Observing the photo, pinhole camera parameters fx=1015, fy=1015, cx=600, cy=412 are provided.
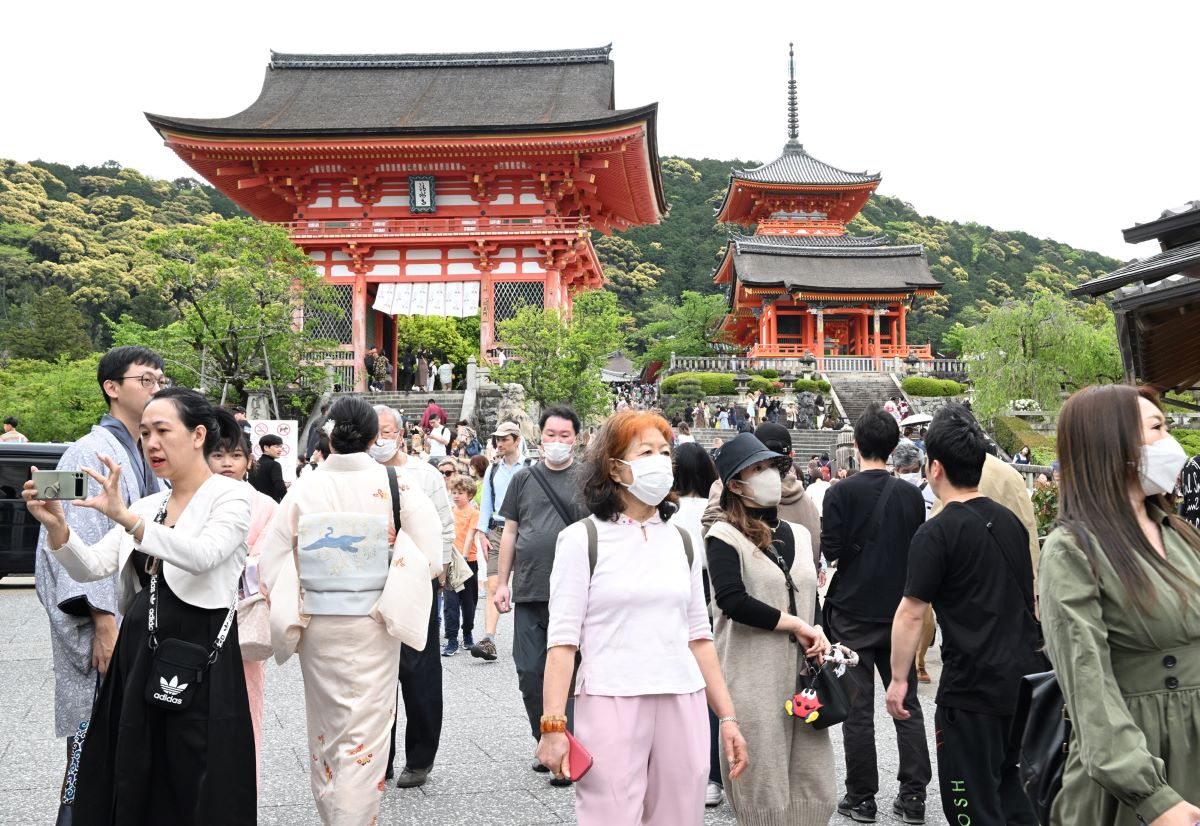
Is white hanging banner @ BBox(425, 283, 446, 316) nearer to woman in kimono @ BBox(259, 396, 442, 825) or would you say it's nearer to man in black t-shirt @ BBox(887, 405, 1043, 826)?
woman in kimono @ BBox(259, 396, 442, 825)

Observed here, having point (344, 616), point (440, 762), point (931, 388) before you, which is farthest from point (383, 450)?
point (931, 388)

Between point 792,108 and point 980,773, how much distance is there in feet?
165

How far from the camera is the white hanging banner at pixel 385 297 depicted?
2500cm

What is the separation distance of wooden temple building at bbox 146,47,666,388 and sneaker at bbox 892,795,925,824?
21.0m

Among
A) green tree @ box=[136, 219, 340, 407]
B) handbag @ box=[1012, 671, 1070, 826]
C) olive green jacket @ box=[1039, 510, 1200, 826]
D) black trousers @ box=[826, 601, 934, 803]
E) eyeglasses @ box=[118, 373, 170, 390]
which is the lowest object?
black trousers @ box=[826, 601, 934, 803]

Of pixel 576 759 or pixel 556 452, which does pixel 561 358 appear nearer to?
pixel 556 452

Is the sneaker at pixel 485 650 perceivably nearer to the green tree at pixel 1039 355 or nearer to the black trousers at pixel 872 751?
the black trousers at pixel 872 751

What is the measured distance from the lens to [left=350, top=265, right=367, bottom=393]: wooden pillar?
80.8 feet

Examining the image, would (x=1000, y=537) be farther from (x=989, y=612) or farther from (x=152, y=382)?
(x=152, y=382)

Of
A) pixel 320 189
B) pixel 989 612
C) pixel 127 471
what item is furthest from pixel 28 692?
pixel 320 189

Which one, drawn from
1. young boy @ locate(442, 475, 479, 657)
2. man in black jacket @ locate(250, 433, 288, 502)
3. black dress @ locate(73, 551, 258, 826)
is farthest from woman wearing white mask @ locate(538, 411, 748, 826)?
man in black jacket @ locate(250, 433, 288, 502)

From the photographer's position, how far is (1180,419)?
23.3 metres

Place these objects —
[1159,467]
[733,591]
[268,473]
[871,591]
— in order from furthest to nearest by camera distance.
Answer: [268,473], [871,591], [733,591], [1159,467]

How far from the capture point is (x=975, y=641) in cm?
349
